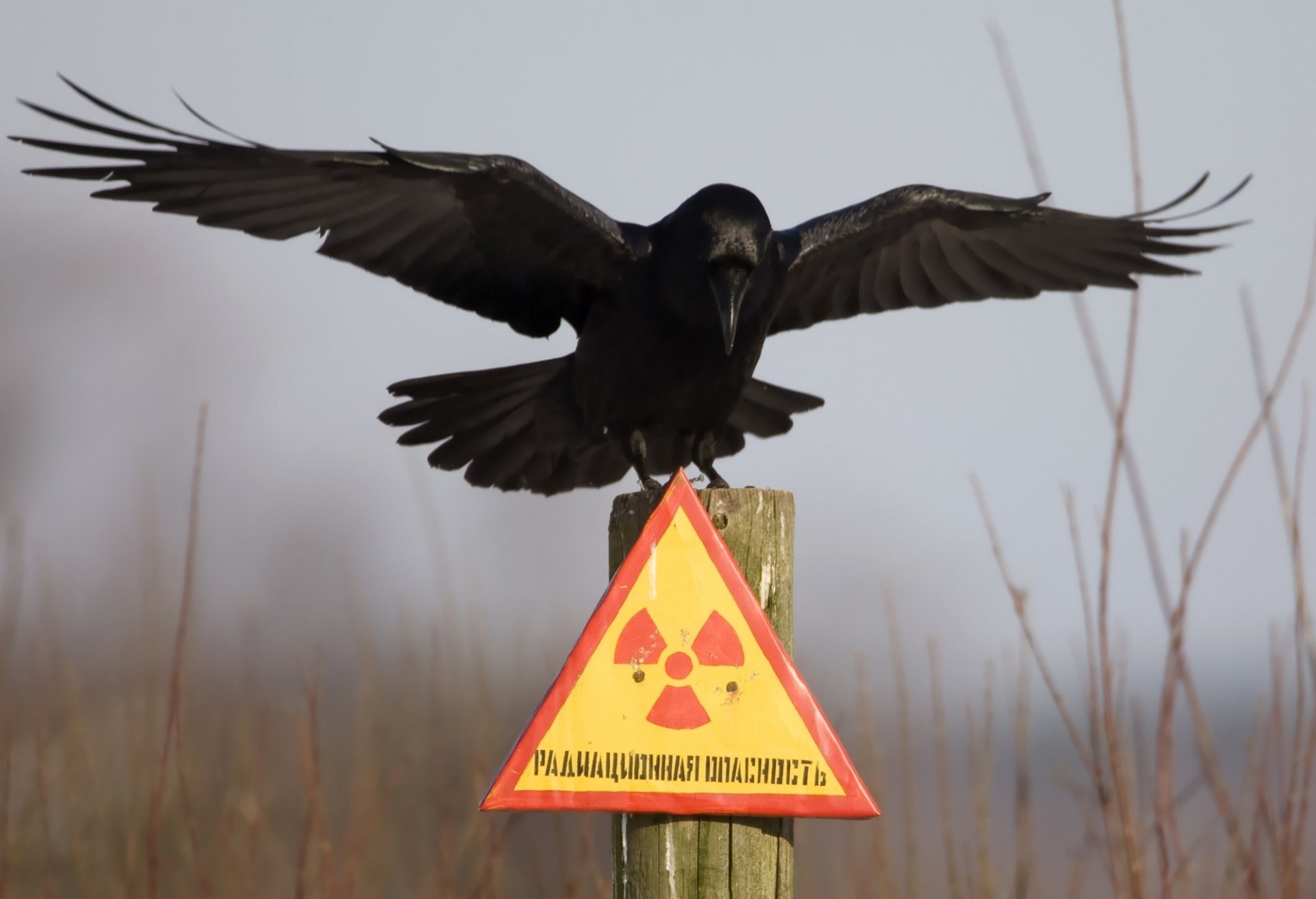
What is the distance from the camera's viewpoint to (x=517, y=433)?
4.77 meters

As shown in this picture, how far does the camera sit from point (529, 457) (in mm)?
4812

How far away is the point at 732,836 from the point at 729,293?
6.28 feet

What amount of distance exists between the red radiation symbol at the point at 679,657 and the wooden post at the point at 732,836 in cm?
17

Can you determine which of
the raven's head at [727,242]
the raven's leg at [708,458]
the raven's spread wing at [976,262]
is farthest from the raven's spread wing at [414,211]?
the raven's spread wing at [976,262]

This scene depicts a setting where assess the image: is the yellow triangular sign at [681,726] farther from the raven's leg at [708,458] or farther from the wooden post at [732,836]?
the raven's leg at [708,458]

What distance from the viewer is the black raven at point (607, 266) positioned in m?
3.66

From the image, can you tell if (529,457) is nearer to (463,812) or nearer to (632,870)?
(463,812)

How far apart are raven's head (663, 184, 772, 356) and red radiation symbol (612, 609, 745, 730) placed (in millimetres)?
1561

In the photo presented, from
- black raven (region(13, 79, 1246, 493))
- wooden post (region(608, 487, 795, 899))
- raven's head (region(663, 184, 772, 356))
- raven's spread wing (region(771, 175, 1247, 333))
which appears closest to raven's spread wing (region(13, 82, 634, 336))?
black raven (region(13, 79, 1246, 493))

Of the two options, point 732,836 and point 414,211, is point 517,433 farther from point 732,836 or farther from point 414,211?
point 732,836

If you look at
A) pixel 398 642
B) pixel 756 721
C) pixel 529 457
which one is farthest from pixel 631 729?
pixel 529 457

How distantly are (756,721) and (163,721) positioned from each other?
6.77 feet

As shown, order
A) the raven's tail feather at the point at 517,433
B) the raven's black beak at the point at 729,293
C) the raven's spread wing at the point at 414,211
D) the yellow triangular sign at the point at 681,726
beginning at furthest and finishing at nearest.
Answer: the raven's tail feather at the point at 517,433 → the raven's black beak at the point at 729,293 → the raven's spread wing at the point at 414,211 → the yellow triangular sign at the point at 681,726

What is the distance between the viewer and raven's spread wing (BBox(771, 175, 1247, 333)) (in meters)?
4.68
